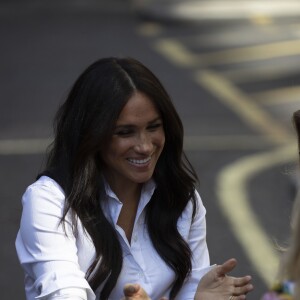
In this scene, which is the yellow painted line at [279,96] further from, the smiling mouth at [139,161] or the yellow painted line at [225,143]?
the smiling mouth at [139,161]

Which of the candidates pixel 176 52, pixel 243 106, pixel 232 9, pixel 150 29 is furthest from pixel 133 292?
pixel 232 9

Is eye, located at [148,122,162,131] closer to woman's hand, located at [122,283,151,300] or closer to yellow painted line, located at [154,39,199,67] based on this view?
woman's hand, located at [122,283,151,300]

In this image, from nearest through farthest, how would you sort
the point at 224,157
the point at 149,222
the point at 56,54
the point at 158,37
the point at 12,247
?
the point at 149,222 < the point at 12,247 < the point at 224,157 < the point at 56,54 < the point at 158,37

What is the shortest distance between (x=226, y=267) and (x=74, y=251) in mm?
533

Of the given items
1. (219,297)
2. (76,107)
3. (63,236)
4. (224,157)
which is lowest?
(224,157)

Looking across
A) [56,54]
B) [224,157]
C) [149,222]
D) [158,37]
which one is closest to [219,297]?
[149,222]

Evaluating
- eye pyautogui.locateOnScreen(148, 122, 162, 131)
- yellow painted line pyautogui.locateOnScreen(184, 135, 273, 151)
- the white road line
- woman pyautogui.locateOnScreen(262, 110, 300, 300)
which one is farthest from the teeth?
the white road line

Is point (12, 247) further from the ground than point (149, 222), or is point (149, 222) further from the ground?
point (149, 222)

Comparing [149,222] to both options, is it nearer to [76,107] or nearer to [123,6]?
[76,107]

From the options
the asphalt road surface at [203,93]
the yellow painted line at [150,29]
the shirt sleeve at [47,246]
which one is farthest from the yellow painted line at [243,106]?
the shirt sleeve at [47,246]

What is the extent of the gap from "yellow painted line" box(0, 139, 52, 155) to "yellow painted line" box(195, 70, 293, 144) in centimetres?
208

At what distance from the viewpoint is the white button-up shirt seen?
13.1 feet

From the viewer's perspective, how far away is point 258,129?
11227 mm

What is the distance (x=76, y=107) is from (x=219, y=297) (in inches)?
33.7
